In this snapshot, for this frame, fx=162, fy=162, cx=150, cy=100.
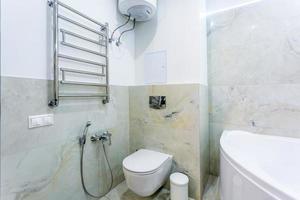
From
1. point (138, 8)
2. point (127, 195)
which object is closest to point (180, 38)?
point (138, 8)

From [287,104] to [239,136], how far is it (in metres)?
0.52

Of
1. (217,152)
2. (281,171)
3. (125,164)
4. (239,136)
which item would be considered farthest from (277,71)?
(125,164)

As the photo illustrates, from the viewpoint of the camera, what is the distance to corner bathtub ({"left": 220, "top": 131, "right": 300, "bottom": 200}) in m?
0.84

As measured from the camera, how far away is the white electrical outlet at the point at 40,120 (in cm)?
105

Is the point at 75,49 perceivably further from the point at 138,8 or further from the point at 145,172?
the point at 145,172

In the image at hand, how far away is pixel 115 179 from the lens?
176 centimetres

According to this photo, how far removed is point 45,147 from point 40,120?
0.20m

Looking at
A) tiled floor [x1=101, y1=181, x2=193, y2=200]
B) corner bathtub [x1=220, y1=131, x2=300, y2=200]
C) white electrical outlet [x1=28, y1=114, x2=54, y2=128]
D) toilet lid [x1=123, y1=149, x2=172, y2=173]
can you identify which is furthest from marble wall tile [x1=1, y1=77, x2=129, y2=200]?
corner bathtub [x1=220, y1=131, x2=300, y2=200]

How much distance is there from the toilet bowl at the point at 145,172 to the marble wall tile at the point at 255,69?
0.76 metres

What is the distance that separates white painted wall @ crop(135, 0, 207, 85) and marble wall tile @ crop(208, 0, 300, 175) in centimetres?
23

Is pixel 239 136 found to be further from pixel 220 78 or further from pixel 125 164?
pixel 125 164

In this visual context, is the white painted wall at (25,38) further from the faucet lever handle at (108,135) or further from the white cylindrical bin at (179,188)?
the white cylindrical bin at (179,188)

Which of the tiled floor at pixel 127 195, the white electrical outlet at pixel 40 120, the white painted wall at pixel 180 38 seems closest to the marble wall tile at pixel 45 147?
the white electrical outlet at pixel 40 120

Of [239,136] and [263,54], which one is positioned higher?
[263,54]
